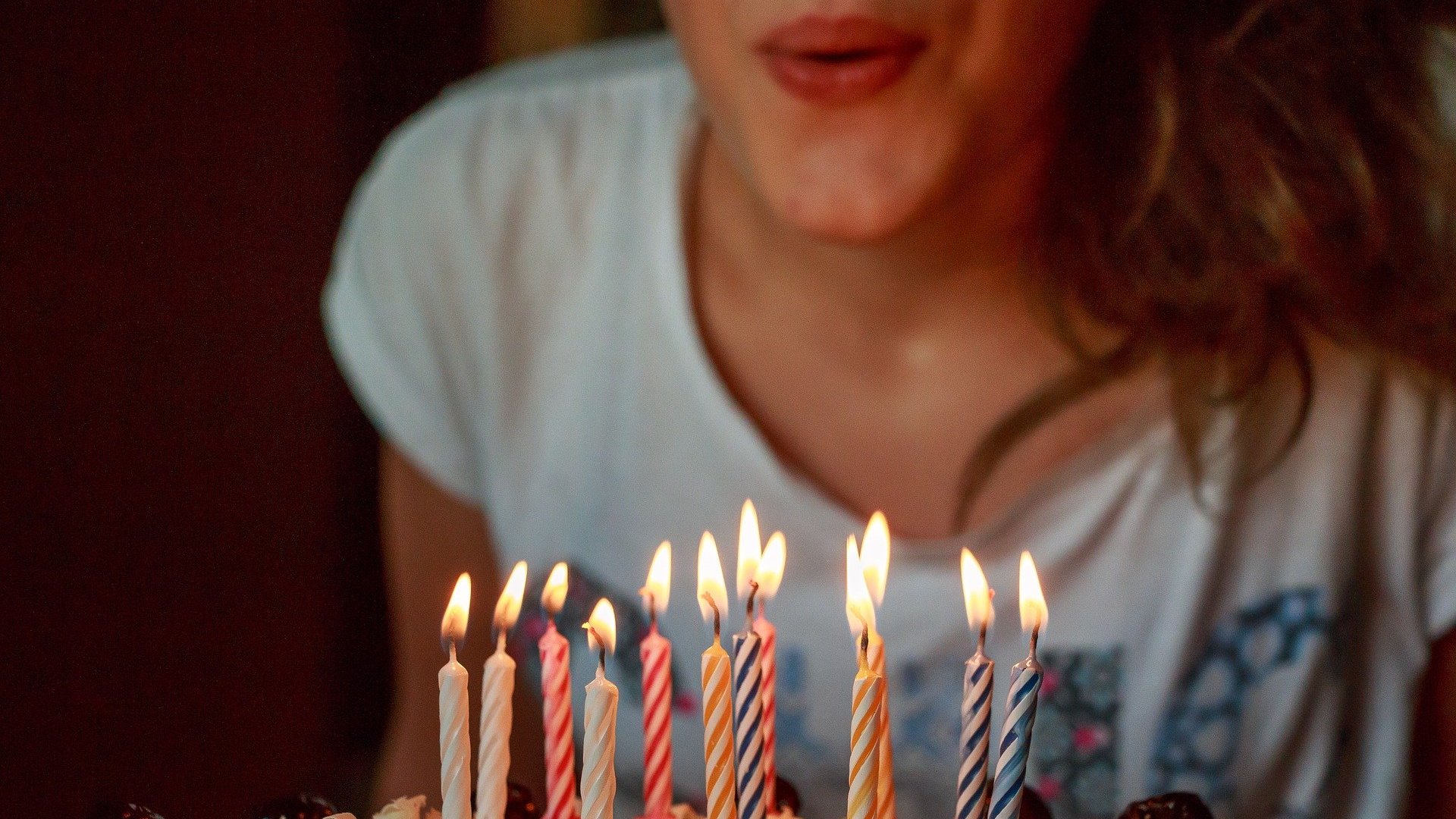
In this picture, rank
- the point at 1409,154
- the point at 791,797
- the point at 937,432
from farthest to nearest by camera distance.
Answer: the point at 937,432 → the point at 1409,154 → the point at 791,797

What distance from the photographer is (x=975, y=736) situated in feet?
1.88

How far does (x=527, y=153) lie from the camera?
117cm

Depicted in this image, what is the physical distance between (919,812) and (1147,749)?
0.63 feet

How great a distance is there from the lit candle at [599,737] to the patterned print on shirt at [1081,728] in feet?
1.88

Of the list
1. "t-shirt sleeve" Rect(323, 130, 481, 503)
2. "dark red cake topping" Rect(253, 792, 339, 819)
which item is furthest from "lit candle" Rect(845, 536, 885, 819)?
"t-shirt sleeve" Rect(323, 130, 481, 503)

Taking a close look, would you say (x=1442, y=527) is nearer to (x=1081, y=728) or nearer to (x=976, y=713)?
(x=1081, y=728)

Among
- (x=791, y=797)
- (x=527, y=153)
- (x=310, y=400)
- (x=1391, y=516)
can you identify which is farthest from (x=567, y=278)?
(x=1391, y=516)

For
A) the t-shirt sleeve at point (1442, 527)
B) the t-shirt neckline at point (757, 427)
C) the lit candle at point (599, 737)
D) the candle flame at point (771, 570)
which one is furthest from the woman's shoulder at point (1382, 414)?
the lit candle at point (599, 737)

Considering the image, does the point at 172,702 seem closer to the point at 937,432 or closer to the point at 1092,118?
the point at 937,432

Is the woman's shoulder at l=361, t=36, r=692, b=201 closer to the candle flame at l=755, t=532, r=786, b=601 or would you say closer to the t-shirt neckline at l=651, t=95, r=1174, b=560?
the t-shirt neckline at l=651, t=95, r=1174, b=560

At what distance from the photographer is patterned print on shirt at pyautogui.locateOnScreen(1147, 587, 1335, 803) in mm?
1074

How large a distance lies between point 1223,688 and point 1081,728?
0.39 ft

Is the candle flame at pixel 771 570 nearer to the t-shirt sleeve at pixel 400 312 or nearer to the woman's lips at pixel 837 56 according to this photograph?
the woman's lips at pixel 837 56

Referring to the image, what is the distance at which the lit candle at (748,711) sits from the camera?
0.57m
